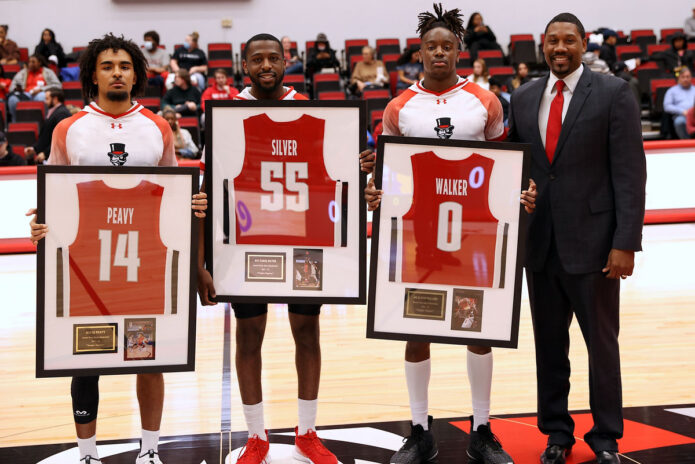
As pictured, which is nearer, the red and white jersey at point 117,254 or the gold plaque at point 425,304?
the red and white jersey at point 117,254

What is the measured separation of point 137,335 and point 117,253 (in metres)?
0.32

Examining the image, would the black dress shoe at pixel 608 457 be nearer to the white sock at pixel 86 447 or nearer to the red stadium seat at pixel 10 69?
the white sock at pixel 86 447

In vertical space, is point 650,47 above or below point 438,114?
above

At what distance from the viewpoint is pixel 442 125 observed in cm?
323

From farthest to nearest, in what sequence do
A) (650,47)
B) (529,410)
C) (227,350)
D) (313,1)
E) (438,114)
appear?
(313,1), (650,47), (227,350), (529,410), (438,114)

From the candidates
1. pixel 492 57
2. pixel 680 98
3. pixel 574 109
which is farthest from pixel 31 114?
pixel 574 109

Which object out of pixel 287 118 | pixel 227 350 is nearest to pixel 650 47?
pixel 227 350

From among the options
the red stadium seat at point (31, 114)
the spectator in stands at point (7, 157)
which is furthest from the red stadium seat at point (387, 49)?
the spectator in stands at point (7, 157)

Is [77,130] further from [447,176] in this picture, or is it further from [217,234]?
[447,176]

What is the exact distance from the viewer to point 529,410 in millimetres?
3898

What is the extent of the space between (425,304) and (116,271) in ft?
3.97

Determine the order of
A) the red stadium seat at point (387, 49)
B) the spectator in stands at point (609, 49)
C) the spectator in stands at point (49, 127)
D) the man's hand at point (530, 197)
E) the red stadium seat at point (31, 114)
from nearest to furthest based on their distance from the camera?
the man's hand at point (530, 197), the spectator in stands at point (49, 127), the red stadium seat at point (31, 114), the spectator in stands at point (609, 49), the red stadium seat at point (387, 49)

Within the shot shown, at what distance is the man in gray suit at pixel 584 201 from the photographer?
3.08 m

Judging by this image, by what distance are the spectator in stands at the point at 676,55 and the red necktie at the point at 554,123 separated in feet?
33.0
